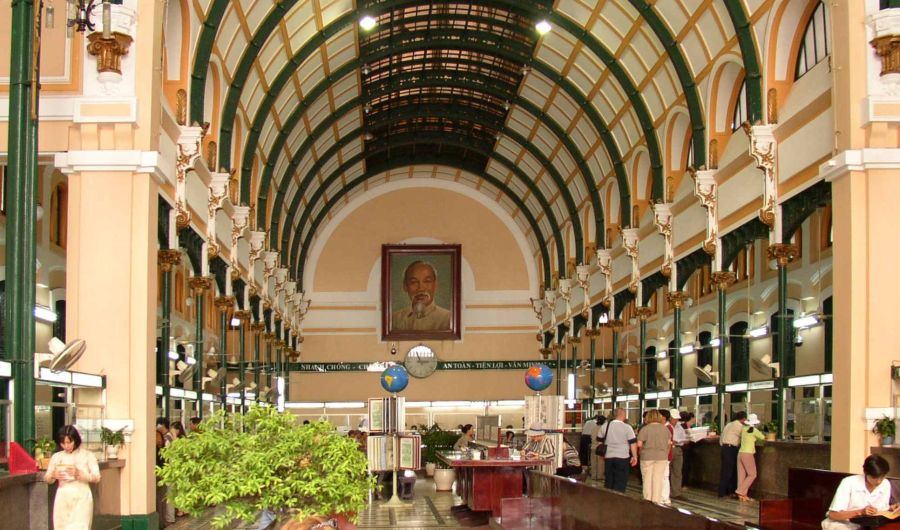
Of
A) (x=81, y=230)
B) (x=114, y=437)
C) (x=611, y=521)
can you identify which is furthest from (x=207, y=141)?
(x=611, y=521)

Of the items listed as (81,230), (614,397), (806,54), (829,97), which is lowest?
(614,397)

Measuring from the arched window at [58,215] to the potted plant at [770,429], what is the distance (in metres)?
15.3

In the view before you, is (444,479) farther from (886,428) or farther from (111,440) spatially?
(886,428)

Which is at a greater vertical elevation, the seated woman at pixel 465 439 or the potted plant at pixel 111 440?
the potted plant at pixel 111 440

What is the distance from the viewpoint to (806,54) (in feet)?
72.1

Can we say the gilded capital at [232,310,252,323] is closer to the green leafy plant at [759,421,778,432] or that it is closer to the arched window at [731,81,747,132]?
the arched window at [731,81,747,132]

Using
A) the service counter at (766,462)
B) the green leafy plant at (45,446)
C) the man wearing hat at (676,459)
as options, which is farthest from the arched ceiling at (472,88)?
the green leafy plant at (45,446)

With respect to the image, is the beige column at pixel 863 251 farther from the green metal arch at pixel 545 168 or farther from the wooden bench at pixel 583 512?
the green metal arch at pixel 545 168

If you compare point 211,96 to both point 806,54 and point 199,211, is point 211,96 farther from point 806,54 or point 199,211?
point 806,54

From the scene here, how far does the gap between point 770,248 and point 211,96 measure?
12554 mm

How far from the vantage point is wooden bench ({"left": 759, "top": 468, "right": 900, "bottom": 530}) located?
11.4 meters

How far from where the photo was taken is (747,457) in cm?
2042

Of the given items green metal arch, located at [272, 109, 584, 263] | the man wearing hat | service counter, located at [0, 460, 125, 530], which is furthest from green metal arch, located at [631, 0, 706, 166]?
service counter, located at [0, 460, 125, 530]

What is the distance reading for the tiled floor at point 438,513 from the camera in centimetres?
1781
